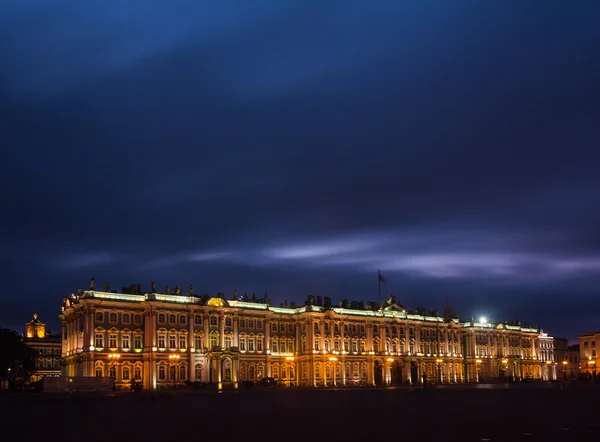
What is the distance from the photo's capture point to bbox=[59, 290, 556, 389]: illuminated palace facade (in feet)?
313

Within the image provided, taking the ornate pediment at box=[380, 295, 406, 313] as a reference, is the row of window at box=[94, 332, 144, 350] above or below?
below

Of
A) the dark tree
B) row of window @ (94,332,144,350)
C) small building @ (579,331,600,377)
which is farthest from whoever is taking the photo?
small building @ (579,331,600,377)

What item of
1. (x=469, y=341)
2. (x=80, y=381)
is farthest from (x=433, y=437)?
(x=469, y=341)

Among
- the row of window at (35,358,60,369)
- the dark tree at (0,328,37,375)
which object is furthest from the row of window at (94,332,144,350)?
A: the row of window at (35,358,60,369)

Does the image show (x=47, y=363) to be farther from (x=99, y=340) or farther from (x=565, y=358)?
(x=565, y=358)

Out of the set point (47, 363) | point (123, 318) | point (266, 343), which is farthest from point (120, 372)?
point (47, 363)

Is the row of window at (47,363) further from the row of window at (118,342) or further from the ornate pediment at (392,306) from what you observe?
the ornate pediment at (392,306)

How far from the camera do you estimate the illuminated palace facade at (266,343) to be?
95312mm

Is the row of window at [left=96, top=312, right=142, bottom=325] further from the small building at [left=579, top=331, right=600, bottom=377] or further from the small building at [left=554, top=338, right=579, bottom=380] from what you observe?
the small building at [left=554, top=338, right=579, bottom=380]

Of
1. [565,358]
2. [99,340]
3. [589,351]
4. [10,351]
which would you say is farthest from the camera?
[565,358]

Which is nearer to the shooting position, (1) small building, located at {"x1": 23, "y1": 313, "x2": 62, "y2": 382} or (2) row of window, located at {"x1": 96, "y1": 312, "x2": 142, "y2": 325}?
(2) row of window, located at {"x1": 96, "y1": 312, "x2": 142, "y2": 325}

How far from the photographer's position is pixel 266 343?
111 meters

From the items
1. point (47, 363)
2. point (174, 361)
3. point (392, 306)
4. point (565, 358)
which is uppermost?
point (392, 306)

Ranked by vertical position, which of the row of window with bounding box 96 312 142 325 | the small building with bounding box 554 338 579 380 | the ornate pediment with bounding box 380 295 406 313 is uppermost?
the ornate pediment with bounding box 380 295 406 313
